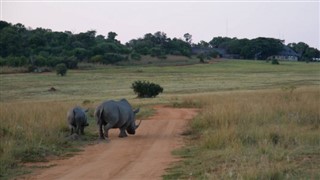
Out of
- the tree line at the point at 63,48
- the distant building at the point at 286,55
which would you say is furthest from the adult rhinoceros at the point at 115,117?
the distant building at the point at 286,55

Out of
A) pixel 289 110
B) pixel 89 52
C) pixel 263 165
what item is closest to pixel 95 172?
pixel 263 165

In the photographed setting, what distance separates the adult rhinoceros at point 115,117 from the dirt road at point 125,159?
0.36 metres

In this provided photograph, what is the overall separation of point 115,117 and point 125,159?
465 cm

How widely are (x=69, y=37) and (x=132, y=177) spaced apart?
90.6 metres

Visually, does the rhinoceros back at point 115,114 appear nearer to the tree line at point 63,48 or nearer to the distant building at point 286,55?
the tree line at point 63,48

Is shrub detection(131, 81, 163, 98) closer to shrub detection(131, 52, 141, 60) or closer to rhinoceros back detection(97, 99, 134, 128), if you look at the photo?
rhinoceros back detection(97, 99, 134, 128)

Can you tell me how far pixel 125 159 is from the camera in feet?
40.3

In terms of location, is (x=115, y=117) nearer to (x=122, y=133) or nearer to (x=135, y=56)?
(x=122, y=133)

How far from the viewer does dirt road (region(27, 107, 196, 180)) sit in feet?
34.2

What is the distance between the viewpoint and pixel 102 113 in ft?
55.0

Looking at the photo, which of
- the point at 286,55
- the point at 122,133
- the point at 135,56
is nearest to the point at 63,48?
the point at 135,56

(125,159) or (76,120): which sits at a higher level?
(76,120)

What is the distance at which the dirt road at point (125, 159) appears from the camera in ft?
34.2

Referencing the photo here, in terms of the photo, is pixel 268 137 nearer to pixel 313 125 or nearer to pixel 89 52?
pixel 313 125
